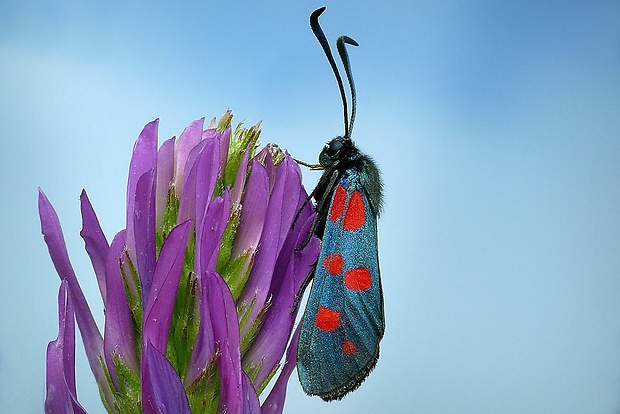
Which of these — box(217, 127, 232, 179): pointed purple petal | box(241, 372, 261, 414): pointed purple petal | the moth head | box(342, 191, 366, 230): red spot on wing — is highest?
the moth head

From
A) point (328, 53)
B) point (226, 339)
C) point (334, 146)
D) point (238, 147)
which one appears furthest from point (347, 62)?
point (226, 339)

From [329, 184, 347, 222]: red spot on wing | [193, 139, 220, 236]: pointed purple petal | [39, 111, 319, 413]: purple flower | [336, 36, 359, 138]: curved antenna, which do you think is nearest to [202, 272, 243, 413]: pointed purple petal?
[39, 111, 319, 413]: purple flower

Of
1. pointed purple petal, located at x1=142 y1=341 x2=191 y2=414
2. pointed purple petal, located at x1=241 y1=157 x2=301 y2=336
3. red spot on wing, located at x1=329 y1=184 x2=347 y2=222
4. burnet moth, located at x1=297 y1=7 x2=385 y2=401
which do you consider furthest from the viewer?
red spot on wing, located at x1=329 y1=184 x2=347 y2=222

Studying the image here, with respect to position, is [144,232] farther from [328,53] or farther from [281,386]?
[328,53]

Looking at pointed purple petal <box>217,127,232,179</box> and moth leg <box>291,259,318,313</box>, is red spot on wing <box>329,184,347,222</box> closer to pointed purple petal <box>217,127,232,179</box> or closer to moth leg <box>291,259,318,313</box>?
moth leg <box>291,259,318,313</box>

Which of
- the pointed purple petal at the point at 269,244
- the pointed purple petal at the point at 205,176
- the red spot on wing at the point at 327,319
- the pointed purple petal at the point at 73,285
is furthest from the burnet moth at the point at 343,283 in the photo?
the pointed purple petal at the point at 73,285

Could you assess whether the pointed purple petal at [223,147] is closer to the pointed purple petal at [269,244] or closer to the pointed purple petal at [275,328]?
the pointed purple petal at [269,244]
